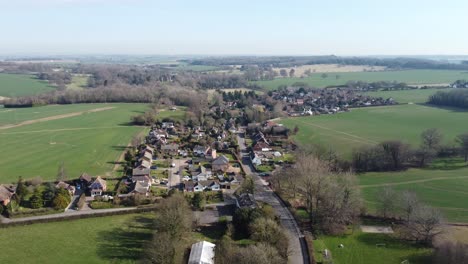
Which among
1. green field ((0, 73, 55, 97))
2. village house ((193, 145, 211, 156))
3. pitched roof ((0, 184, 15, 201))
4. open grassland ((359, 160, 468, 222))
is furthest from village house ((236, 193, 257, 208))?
green field ((0, 73, 55, 97))

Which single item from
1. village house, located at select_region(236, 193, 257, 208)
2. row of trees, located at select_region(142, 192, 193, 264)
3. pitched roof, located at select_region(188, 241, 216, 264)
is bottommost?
pitched roof, located at select_region(188, 241, 216, 264)

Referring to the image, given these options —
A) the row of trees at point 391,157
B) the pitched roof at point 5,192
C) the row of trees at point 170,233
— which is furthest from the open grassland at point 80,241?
the row of trees at point 391,157

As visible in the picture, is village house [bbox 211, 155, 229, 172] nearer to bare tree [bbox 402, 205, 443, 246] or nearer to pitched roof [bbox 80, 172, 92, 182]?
pitched roof [bbox 80, 172, 92, 182]

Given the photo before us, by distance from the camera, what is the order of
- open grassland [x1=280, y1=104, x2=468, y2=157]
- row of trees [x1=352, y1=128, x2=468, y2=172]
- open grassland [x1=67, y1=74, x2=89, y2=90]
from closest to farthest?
row of trees [x1=352, y1=128, x2=468, y2=172]
open grassland [x1=280, y1=104, x2=468, y2=157]
open grassland [x1=67, y1=74, x2=89, y2=90]

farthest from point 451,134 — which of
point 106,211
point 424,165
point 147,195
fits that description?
point 106,211

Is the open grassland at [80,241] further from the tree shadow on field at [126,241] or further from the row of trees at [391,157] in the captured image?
the row of trees at [391,157]
